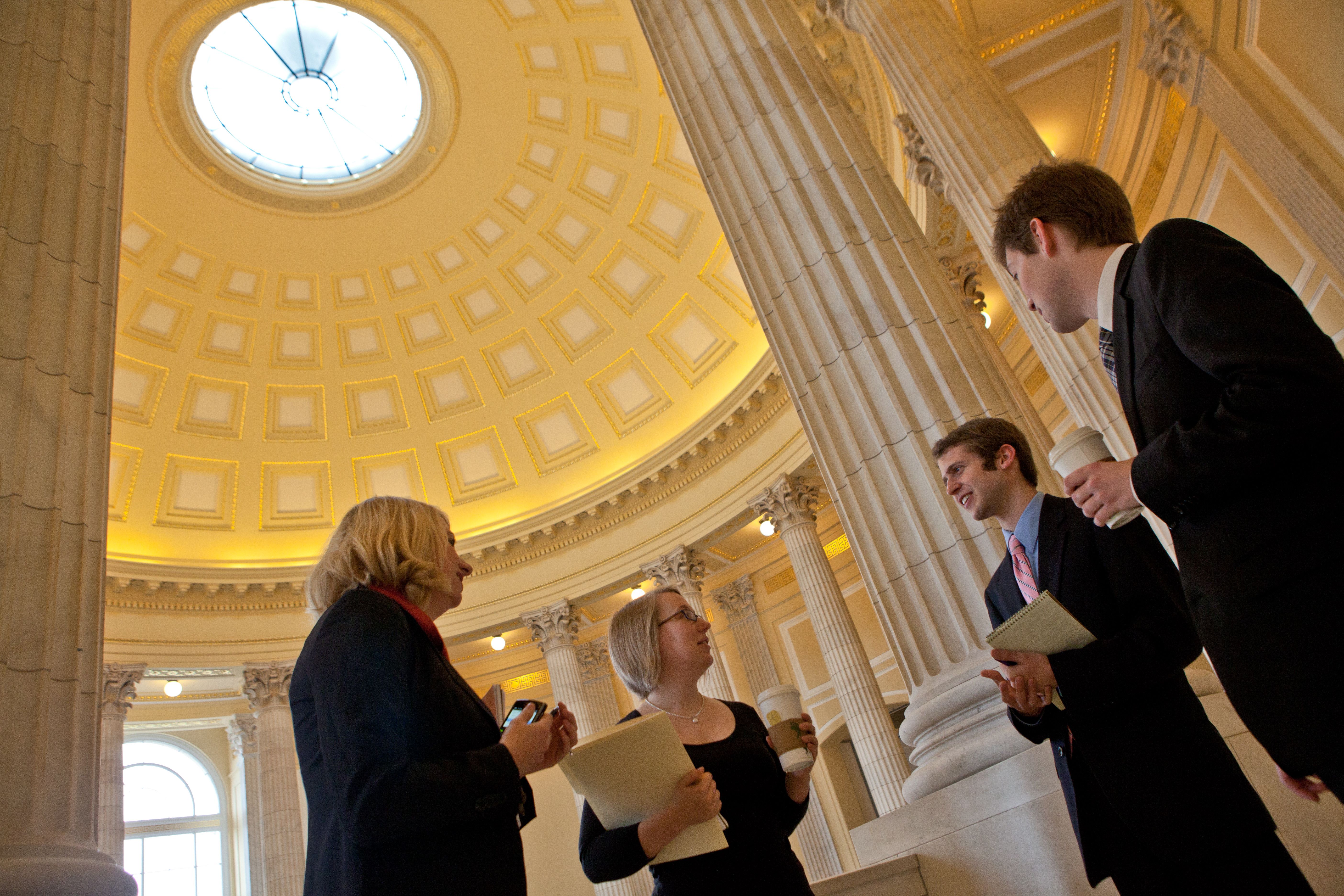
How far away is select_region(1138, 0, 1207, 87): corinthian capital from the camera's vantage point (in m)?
8.62

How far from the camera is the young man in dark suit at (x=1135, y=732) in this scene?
202 centimetres

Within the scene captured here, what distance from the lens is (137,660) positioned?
15.1m

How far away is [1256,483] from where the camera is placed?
166 centimetres

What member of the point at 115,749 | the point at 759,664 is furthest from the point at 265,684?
the point at 759,664

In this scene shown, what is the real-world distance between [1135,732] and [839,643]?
37.3 feet

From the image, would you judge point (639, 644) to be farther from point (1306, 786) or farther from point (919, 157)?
point (919, 157)

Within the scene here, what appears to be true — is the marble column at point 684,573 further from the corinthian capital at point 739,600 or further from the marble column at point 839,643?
the marble column at point 839,643

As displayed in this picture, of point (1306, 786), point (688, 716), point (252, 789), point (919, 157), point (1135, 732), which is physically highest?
point (919, 157)

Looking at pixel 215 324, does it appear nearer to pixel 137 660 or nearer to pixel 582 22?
pixel 137 660

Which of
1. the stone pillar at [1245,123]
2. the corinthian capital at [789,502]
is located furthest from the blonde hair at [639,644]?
the corinthian capital at [789,502]

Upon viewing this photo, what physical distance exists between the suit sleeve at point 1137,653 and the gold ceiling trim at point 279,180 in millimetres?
17107

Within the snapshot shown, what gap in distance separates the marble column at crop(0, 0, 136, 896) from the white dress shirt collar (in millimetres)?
3064

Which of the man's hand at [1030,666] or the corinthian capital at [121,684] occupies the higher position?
the corinthian capital at [121,684]

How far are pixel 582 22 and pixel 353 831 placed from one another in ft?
53.6
